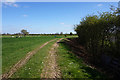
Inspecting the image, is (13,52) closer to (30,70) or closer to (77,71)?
(30,70)

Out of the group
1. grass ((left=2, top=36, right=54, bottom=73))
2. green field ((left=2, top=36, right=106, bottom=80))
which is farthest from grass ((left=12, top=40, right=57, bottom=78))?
grass ((left=2, top=36, right=54, bottom=73))

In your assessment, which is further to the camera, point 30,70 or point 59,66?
point 59,66

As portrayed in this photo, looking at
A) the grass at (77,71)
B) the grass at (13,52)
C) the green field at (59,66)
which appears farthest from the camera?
the grass at (13,52)

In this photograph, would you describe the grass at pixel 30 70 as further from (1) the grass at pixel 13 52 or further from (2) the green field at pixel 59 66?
(1) the grass at pixel 13 52

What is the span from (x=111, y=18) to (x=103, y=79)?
7461 millimetres

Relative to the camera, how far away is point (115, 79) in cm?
648

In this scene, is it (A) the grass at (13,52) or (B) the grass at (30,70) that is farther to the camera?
(A) the grass at (13,52)

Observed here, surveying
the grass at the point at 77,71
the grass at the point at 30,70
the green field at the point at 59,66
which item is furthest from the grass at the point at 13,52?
the grass at the point at 77,71

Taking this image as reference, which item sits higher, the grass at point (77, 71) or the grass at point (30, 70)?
the grass at point (77, 71)

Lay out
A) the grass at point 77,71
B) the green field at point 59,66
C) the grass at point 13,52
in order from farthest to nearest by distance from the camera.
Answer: the grass at point 13,52, the green field at point 59,66, the grass at point 77,71

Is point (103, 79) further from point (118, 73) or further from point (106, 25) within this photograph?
point (106, 25)

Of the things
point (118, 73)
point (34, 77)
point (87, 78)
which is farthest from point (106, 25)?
point (34, 77)

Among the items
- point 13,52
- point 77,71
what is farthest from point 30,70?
point 13,52

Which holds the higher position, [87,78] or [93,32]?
[93,32]
